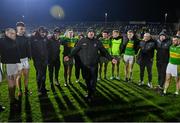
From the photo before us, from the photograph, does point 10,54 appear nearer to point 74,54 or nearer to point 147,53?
point 74,54

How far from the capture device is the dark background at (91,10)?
50812mm

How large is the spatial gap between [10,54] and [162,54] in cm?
535

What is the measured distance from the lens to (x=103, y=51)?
9.58 m

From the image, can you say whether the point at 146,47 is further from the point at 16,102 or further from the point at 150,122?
the point at 16,102

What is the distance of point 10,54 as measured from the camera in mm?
8617

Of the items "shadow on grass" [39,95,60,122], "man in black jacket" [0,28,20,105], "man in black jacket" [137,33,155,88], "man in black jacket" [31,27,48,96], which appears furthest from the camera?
"man in black jacket" [137,33,155,88]

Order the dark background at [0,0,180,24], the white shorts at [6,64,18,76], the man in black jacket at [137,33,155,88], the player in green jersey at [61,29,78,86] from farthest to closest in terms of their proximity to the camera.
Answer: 1. the dark background at [0,0,180,24]
2. the player in green jersey at [61,29,78,86]
3. the man in black jacket at [137,33,155,88]
4. the white shorts at [6,64,18,76]

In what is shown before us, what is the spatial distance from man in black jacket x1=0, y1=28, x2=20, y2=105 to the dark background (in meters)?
43.8

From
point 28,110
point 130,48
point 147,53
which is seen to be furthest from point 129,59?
point 28,110

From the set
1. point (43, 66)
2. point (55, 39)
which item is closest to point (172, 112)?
point (43, 66)

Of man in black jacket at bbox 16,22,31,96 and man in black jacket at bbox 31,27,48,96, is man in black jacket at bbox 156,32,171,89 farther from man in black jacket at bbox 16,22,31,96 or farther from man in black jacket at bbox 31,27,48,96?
man in black jacket at bbox 16,22,31,96

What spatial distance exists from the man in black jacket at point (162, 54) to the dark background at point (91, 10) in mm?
41169

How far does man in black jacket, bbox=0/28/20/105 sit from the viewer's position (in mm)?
8469

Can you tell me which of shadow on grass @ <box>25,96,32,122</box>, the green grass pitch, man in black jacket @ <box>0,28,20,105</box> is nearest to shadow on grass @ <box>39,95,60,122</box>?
the green grass pitch
